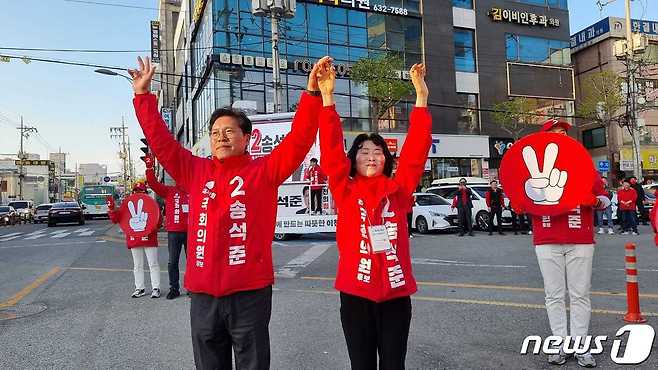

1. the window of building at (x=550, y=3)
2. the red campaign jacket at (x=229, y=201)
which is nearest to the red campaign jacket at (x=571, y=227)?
the red campaign jacket at (x=229, y=201)

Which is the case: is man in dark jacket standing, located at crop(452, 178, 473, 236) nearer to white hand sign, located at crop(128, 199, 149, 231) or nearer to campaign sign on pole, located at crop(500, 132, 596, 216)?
white hand sign, located at crop(128, 199, 149, 231)

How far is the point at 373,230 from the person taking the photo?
288 centimetres

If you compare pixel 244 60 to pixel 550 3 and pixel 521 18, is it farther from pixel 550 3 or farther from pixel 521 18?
pixel 550 3

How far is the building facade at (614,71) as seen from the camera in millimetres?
38406

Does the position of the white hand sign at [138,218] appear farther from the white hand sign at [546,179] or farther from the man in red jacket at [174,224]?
the white hand sign at [546,179]

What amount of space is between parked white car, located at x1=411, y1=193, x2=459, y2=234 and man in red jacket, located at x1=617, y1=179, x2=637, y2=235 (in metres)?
5.01

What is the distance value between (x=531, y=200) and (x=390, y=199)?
1955 mm

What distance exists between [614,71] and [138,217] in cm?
3981

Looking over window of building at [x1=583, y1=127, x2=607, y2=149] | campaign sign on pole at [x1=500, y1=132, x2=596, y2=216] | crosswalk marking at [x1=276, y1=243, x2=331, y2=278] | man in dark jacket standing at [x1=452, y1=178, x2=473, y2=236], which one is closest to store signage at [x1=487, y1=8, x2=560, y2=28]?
window of building at [x1=583, y1=127, x2=607, y2=149]

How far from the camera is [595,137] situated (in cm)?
4091

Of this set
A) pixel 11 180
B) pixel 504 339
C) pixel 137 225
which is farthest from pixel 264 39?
pixel 11 180

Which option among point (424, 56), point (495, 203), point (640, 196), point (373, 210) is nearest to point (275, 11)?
point (495, 203)

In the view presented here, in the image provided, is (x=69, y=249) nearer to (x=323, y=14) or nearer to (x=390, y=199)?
(x=390, y=199)

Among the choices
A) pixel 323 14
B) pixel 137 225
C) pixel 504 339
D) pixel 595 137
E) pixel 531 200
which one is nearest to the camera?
pixel 531 200
